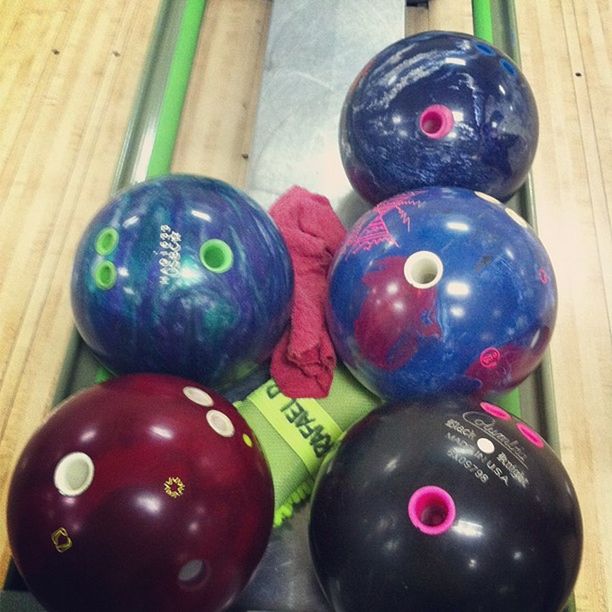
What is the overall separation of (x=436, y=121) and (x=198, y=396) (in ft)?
2.25

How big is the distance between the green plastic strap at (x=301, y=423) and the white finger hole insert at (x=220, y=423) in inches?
9.2

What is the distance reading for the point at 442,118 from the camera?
131cm

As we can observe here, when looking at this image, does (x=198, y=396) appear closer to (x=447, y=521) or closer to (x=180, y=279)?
(x=180, y=279)

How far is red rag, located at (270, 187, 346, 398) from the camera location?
1.31 meters

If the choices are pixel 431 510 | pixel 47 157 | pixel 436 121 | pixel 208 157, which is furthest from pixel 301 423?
pixel 47 157

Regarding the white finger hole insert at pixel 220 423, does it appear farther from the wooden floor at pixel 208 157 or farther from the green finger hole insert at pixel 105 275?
the wooden floor at pixel 208 157

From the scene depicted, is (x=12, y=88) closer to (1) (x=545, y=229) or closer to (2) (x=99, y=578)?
(1) (x=545, y=229)

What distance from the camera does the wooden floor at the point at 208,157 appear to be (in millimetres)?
1641

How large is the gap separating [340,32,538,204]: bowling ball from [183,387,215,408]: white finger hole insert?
59 centimetres

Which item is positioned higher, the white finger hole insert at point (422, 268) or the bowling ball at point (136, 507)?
the white finger hole insert at point (422, 268)

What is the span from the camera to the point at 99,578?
0.90 metres

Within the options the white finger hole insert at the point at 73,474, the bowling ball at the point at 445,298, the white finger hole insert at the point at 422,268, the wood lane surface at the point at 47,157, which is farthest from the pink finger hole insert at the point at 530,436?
the wood lane surface at the point at 47,157

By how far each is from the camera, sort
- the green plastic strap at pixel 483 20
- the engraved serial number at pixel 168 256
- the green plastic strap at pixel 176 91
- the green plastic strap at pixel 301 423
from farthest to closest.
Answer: the green plastic strap at pixel 483 20 → the green plastic strap at pixel 176 91 → the green plastic strap at pixel 301 423 → the engraved serial number at pixel 168 256

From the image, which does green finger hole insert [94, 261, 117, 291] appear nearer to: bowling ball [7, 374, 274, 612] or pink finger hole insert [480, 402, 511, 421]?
bowling ball [7, 374, 274, 612]
